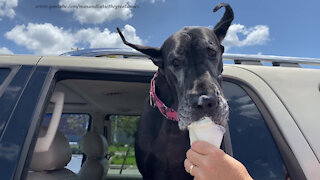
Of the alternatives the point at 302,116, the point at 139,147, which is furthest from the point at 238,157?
the point at 139,147

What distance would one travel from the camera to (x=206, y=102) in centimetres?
172

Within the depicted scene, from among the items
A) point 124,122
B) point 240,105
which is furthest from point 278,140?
point 124,122

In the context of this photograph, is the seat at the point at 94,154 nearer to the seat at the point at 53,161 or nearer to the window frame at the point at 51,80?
the seat at the point at 53,161

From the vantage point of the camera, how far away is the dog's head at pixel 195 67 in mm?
1757

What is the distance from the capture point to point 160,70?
2.35m

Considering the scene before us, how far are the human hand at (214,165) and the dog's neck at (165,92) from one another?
99cm

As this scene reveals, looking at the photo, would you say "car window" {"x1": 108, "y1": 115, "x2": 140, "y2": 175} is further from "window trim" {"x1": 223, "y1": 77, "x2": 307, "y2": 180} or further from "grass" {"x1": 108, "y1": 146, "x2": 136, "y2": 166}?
"window trim" {"x1": 223, "y1": 77, "x2": 307, "y2": 180}

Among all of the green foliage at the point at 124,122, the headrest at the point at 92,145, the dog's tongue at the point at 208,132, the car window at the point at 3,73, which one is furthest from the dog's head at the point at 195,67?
the green foliage at the point at 124,122

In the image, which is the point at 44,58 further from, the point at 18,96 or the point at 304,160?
the point at 304,160

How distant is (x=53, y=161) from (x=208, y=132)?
5.05 feet

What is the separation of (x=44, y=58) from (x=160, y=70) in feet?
2.77

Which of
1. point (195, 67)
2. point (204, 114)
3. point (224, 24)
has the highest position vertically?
point (224, 24)

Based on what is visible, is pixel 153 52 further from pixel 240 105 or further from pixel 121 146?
pixel 121 146

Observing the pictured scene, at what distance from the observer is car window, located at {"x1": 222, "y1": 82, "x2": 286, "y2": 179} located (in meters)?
1.85
